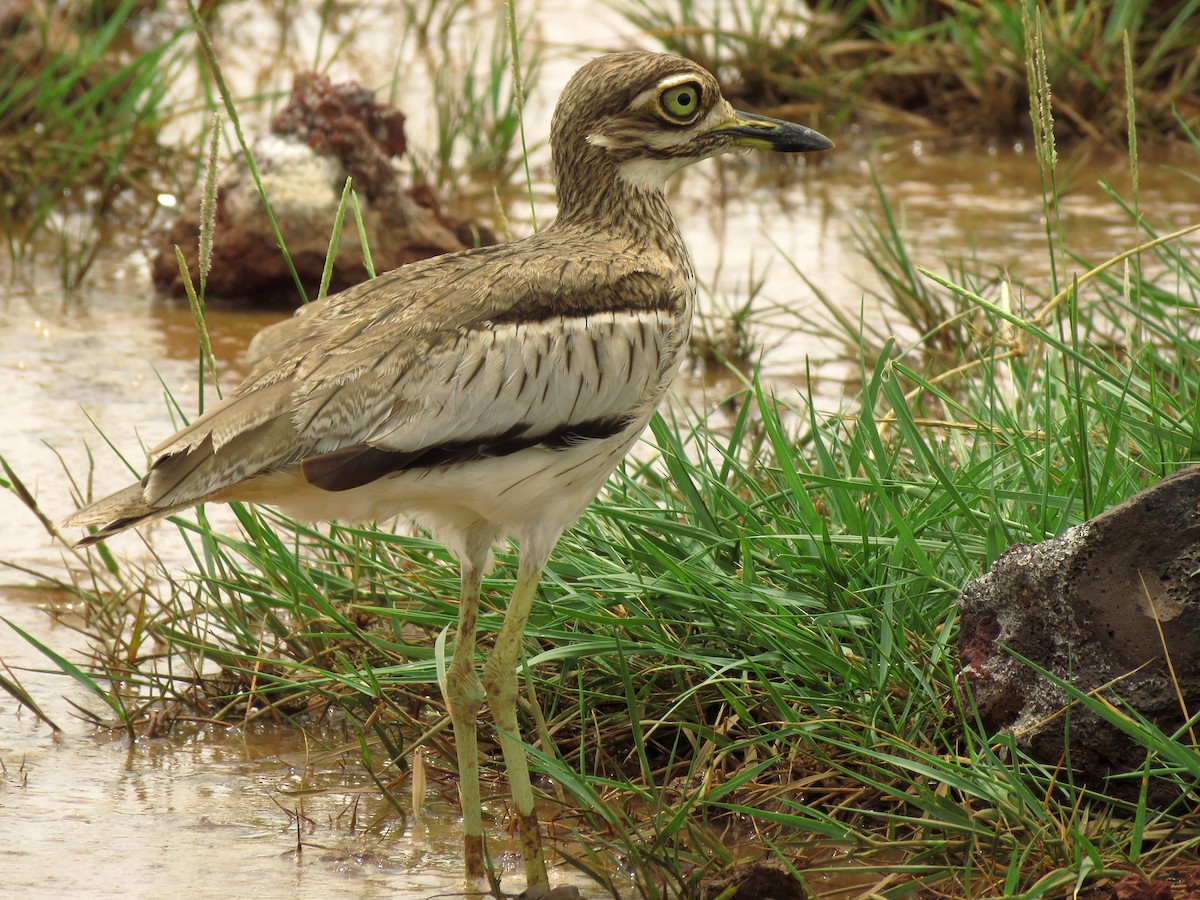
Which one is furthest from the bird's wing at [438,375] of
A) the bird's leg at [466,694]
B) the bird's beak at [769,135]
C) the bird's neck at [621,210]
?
the bird's beak at [769,135]

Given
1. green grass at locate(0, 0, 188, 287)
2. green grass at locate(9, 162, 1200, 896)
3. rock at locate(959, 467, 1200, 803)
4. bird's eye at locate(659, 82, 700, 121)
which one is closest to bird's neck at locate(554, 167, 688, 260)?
bird's eye at locate(659, 82, 700, 121)

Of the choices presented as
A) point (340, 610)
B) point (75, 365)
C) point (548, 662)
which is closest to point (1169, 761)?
point (548, 662)

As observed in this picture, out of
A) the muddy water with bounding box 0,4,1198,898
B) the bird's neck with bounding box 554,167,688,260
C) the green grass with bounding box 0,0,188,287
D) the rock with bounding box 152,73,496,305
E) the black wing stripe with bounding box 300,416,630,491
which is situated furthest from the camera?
the green grass with bounding box 0,0,188,287

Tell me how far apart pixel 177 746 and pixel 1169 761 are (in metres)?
2.02

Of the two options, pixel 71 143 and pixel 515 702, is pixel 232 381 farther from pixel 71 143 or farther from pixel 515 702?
pixel 515 702

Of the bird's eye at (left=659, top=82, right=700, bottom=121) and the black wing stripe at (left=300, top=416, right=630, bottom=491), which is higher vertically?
the bird's eye at (left=659, top=82, right=700, bottom=121)

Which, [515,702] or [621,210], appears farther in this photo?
[621,210]

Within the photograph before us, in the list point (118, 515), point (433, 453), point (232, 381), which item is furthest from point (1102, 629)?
point (232, 381)

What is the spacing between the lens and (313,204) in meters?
6.16

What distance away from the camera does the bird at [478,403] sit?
2814mm

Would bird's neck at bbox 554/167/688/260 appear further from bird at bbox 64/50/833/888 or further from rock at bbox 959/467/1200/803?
rock at bbox 959/467/1200/803

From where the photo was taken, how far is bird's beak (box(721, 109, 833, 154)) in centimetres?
353

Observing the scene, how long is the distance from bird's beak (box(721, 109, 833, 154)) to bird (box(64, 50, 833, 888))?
0.19 m

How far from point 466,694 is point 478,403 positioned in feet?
2.00
